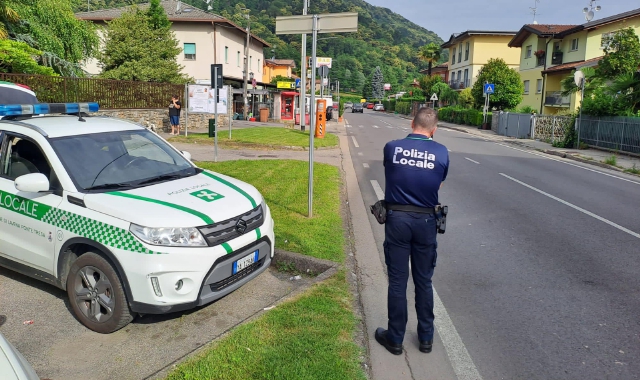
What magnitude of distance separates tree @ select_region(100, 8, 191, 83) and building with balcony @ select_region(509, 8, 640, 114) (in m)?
27.0

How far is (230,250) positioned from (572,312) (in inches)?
129

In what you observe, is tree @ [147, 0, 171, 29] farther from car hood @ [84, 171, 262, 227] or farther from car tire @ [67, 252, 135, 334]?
car tire @ [67, 252, 135, 334]

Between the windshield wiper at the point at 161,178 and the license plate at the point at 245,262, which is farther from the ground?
the windshield wiper at the point at 161,178

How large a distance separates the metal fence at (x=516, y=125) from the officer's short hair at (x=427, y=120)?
94.9ft

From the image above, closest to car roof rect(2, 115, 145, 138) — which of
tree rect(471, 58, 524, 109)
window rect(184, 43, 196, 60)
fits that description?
window rect(184, 43, 196, 60)

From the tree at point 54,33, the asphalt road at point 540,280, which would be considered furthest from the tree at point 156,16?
the asphalt road at point 540,280

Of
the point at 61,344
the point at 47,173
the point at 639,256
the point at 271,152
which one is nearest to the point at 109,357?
the point at 61,344

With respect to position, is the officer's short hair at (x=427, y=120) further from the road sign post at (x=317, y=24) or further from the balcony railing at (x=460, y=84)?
the balcony railing at (x=460, y=84)

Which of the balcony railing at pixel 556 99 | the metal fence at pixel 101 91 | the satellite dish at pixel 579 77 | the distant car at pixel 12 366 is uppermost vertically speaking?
the satellite dish at pixel 579 77

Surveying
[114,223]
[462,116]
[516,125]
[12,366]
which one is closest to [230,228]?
[114,223]

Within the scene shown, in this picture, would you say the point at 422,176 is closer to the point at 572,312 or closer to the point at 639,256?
the point at 572,312

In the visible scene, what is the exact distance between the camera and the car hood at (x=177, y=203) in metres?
4.20

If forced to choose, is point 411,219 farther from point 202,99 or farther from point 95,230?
point 202,99

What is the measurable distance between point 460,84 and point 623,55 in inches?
1687
